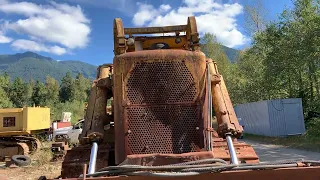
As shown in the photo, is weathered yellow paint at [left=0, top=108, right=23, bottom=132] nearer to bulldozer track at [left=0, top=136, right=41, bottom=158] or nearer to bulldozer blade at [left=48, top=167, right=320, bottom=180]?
bulldozer track at [left=0, top=136, right=41, bottom=158]

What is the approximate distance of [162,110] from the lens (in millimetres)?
4426

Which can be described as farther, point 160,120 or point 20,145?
point 20,145

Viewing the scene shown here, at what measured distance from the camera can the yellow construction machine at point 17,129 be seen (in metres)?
19.8

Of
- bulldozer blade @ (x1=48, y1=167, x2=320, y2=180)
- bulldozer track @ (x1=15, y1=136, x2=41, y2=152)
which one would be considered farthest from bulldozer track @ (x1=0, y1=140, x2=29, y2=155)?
bulldozer blade @ (x1=48, y1=167, x2=320, y2=180)

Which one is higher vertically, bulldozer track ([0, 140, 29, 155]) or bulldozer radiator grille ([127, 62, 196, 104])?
bulldozer radiator grille ([127, 62, 196, 104])

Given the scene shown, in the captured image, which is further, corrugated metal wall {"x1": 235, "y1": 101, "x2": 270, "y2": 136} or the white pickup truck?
the white pickup truck

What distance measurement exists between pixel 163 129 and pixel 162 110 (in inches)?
8.7

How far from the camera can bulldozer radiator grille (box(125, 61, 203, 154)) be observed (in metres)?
4.33

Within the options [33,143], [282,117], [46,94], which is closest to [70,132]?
[33,143]

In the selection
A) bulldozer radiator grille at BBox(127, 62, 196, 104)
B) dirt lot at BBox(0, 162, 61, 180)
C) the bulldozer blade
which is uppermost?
bulldozer radiator grille at BBox(127, 62, 196, 104)

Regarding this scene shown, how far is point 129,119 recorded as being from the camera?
14.5 feet

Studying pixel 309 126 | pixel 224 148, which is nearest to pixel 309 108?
pixel 309 126

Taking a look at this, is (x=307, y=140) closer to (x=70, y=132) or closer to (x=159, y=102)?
(x=70, y=132)

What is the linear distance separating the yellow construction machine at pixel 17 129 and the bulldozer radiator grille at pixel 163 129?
54.4 feet
